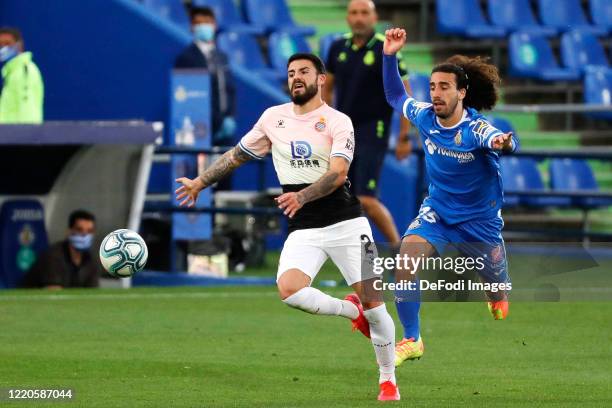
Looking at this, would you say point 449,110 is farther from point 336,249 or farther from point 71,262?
point 71,262

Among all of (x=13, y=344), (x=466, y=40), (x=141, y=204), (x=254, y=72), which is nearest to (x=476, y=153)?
(x=13, y=344)

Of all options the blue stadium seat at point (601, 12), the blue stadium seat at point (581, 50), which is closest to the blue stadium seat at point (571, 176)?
the blue stadium seat at point (581, 50)

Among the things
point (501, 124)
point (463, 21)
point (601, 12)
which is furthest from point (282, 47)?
point (601, 12)

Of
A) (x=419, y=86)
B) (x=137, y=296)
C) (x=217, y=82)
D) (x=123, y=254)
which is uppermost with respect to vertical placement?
(x=419, y=86)

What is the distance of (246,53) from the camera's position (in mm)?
21359

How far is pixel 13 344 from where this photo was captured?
11.4 metres

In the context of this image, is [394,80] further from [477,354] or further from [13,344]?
[13,344]

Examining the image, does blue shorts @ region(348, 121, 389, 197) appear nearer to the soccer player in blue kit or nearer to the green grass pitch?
the green grass pitch

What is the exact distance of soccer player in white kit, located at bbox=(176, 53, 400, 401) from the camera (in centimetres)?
919

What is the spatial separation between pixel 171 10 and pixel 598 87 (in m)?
5.77

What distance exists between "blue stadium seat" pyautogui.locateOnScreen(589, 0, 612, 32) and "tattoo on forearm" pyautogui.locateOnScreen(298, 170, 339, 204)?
1562cm

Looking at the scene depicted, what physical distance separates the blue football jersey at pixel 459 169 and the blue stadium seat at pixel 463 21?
1261cm

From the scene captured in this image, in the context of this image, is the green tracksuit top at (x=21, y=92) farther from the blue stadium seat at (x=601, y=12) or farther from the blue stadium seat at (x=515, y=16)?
the blue stadium seat at (x=601, y=12)

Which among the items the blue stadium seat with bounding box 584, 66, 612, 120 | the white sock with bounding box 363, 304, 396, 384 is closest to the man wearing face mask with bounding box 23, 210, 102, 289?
the white sock with bounding box 363, 304, 396, 384
